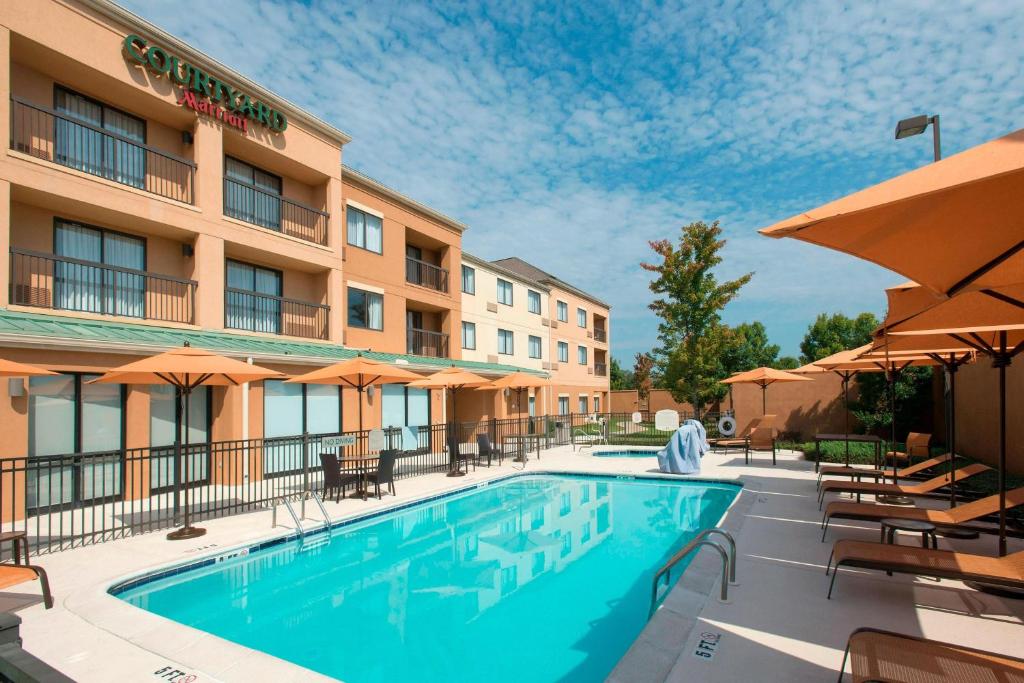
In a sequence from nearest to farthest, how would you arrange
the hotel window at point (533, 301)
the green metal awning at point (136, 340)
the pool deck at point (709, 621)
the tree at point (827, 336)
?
the pool deck at point (709, 621) → the green metal awning at point (136, 340) → the hotel window at point (533, 301) → the tree at point (827, 336)

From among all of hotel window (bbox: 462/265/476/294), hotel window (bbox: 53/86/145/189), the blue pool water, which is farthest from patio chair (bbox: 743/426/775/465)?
hotel window (bbox: 53/86/145/189)

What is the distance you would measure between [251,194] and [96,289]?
5.61 metres

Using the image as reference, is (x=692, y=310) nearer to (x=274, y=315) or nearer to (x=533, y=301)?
(x=533, y=301)

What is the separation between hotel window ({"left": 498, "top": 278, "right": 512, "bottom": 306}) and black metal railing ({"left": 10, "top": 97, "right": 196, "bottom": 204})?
18194 mm

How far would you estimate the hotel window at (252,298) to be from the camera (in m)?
16.4

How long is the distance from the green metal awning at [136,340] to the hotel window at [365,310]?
221 centimetres

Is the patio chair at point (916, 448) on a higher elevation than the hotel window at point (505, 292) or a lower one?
lower

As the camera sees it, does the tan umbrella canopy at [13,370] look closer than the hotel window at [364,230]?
Yes

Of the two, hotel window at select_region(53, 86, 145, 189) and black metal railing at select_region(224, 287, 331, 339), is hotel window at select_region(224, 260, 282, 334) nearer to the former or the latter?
black metal railing at select_region(224, 287, 331, 339)

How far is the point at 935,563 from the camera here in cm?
503

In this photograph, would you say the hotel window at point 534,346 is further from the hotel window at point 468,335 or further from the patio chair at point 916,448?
the patio chair at point 916,448

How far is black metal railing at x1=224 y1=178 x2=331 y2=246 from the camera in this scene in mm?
16741

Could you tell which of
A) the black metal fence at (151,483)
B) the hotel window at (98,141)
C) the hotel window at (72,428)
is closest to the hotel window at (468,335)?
the black metal fence at (151,483)

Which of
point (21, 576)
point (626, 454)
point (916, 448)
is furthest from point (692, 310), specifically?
point (21, 576)
